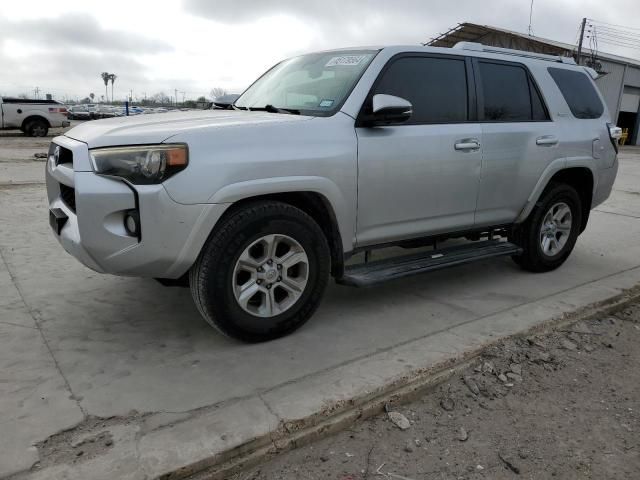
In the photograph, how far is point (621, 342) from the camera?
12.4ft

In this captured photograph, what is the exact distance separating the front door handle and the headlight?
2070 mm

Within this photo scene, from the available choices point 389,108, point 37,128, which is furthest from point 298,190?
point 37,128

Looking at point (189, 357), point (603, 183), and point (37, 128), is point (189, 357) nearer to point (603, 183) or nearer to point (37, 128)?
point (603, 183)

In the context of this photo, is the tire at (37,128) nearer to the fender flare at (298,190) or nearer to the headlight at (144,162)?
the headlight at (144,162)

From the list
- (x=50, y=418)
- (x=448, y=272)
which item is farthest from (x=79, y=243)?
(x=448, y=272)

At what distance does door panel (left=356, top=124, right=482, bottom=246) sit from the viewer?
3.58m

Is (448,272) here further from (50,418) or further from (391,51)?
(50,418)

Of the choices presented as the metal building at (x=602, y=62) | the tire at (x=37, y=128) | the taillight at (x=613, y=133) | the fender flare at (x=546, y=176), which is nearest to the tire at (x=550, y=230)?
the fender flare at (x=546, y=176)

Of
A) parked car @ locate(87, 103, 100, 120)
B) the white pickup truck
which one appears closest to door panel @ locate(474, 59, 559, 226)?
the white pickup truck

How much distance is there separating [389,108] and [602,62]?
123 ft

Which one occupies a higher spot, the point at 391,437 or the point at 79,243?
the point at 79,243

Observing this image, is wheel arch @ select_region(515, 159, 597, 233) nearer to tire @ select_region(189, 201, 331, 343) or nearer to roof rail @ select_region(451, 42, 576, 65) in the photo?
roof rail @ select_region(451, 42, 576, 65)

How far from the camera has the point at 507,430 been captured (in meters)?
2.70

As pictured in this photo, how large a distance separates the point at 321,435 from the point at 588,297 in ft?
9.64
